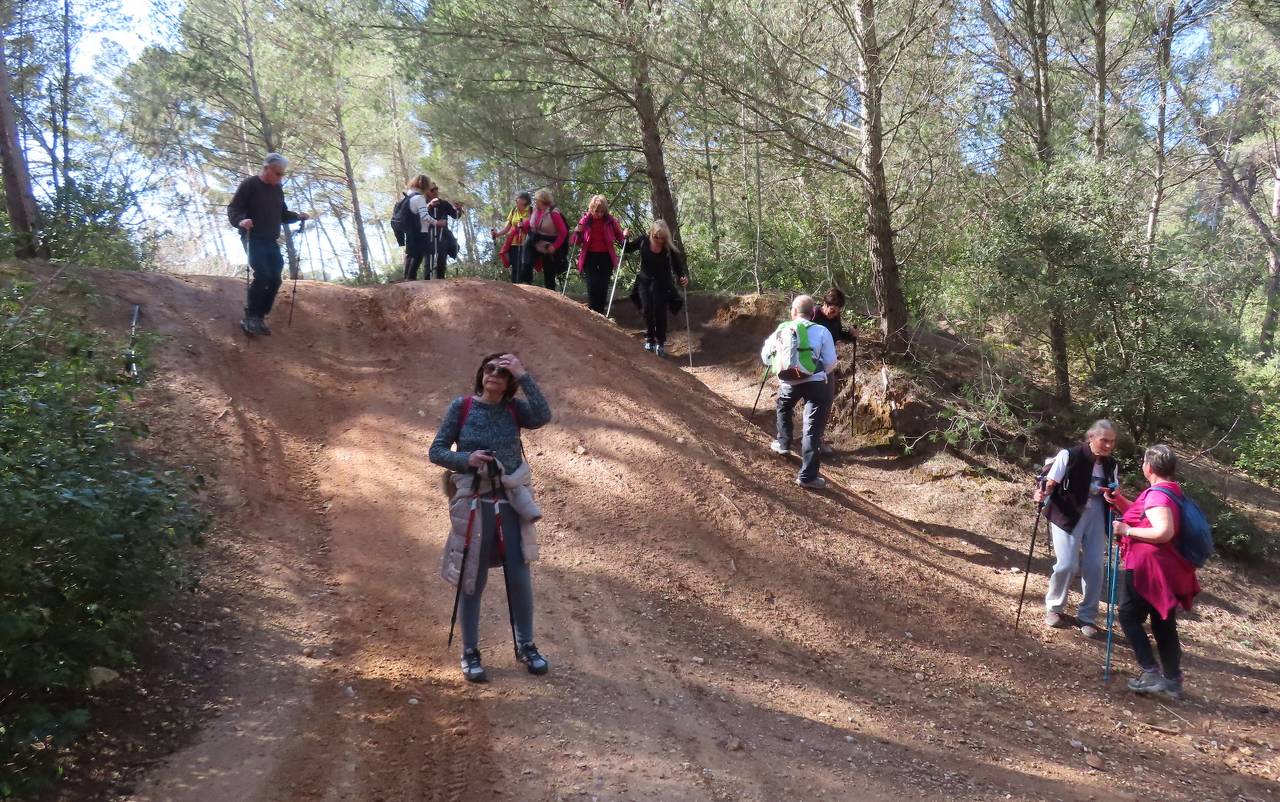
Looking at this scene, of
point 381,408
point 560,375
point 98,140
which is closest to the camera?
point 381,408

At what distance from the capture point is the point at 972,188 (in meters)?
11.3

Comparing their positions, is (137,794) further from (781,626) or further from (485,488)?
(781,626)

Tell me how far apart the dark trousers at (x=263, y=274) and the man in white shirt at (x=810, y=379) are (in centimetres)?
510

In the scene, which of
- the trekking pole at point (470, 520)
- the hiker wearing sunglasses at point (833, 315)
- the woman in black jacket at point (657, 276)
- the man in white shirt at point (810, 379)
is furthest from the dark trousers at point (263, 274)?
the hiker wearing sunglasses at point (833, 315)

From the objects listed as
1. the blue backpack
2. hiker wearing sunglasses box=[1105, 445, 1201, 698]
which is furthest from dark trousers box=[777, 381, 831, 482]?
the blue backpack

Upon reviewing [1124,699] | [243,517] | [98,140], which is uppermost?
[98,140]

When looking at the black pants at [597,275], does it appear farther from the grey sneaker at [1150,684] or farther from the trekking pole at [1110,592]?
the grey sneaker at [1150,684]

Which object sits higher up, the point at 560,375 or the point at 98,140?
the point at 98,140

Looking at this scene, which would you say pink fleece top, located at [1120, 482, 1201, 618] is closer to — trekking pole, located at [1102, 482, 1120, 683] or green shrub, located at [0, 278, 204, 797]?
trekking pole, located at [1102, 482, 1120, 683]

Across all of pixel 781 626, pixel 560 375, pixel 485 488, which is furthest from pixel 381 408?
pixel 781 626

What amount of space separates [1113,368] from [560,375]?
6.83 m

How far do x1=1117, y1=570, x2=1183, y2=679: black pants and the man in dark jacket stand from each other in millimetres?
7916

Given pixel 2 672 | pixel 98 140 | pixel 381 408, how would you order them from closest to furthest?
pixel 2 672 → pixel 381 408 → pixel 98 140

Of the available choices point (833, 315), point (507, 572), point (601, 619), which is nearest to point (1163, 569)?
point (601, 619)
